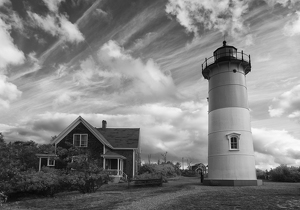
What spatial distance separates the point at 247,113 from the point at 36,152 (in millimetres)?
22830

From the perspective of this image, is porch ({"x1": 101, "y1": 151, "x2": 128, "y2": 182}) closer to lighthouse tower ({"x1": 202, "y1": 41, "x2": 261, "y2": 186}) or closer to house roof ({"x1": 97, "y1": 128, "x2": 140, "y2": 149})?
house roof ({"x1": 97, "y1": 128, "x2": 140, "y2": 149})

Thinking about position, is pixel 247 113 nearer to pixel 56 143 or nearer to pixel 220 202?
pixel 220 202

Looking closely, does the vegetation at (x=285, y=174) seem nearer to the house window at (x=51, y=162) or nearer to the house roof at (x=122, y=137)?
the house roof at (x=122, y=137)

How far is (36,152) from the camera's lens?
3073cm

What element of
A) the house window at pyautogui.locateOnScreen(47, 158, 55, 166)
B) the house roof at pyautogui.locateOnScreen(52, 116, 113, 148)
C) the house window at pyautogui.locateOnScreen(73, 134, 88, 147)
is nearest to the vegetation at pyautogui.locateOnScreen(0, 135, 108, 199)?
the house roof at pyautogui.locateOnScreen(52, 116, 113, 148)

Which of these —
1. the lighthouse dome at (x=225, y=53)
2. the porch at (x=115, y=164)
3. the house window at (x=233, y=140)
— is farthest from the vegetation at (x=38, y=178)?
the lighthouse dome at (x=225, y=53)

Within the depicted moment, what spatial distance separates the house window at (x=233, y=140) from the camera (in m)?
23.3

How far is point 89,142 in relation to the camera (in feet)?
100

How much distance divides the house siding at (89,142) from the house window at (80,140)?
1.10ft

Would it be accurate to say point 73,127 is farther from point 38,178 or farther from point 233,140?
point 233,140

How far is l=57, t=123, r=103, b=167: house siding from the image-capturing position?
3030 centimetres

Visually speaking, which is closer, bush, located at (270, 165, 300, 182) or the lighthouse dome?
the lighthouse dome

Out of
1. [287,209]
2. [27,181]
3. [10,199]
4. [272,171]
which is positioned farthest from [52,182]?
[272,171]

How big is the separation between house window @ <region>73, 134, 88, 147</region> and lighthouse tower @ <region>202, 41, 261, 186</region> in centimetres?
1379
